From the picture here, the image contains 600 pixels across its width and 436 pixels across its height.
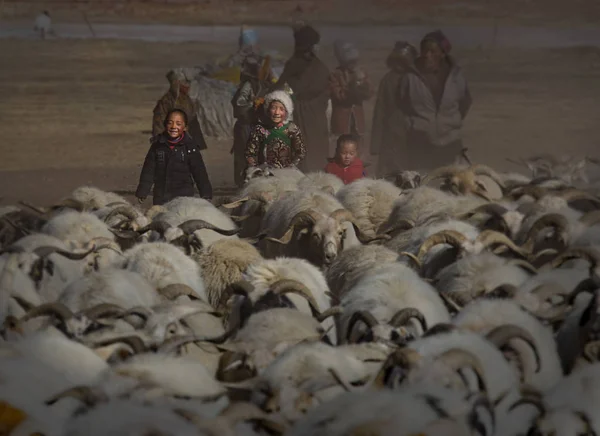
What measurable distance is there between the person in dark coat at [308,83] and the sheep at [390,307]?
755cm

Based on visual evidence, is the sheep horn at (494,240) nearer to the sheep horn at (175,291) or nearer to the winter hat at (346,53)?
the sheep horn at (175,291)

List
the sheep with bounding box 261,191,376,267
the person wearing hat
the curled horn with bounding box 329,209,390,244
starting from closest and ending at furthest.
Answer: the sheep with bounding box 261,191,376,267
the curled horn with bounding box 329,209,390,244
the person wearing hat

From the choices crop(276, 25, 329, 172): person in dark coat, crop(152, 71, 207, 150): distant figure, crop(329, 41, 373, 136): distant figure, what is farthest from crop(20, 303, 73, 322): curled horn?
crop(329, 41, 373, 136): distant figure

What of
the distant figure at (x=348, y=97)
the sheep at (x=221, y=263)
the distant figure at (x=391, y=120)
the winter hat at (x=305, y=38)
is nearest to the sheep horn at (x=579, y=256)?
the sheep at (x=221, y=263)

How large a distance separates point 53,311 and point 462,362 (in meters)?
2.54

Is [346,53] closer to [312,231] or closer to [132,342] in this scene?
[312,231]

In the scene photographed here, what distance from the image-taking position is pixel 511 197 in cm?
1119

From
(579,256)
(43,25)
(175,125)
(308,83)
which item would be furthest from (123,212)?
(43,25)

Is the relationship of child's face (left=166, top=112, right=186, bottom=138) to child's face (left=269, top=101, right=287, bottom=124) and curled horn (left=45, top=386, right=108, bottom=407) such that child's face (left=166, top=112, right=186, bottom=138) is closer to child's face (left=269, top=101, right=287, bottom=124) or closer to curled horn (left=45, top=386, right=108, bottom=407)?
child's face (left=269, top=101, right=287, bottom=124)

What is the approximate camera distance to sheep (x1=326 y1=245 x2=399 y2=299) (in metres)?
8.48

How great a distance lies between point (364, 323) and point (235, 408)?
6.19ft

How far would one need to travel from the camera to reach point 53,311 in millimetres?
7004

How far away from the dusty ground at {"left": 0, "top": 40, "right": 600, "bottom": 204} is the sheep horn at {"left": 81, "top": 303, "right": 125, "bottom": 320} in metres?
9.56

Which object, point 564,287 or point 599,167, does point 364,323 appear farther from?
point 599,167
